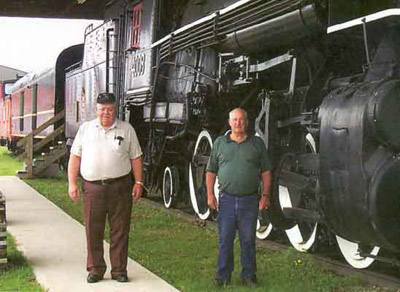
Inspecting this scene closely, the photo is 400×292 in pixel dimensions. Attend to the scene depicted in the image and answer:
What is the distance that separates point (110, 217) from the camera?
18.3 feet

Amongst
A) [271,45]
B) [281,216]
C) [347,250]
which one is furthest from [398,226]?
[271,45]

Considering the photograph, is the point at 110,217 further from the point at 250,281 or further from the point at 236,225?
the point at 250,281

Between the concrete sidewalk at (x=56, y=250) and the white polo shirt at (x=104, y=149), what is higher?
the white polo shirt at (x=104, y=149)

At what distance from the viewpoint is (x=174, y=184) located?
10.4 meters

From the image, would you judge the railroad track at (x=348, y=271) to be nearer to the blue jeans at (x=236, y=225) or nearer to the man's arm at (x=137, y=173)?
the blue jeans at (x=236, y=225)

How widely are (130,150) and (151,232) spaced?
3.35 meters

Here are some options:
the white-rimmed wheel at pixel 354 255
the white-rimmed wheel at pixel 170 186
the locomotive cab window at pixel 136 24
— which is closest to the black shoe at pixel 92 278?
the white-rimmed wheel at pixel 354 255

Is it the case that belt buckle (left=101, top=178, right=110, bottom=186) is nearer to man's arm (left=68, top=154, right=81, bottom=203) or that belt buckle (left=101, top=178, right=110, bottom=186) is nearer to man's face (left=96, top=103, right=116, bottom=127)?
man's arm (left=68, top=154, right=81, bottom=203)

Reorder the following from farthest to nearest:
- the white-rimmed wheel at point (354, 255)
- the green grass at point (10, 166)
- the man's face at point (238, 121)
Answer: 1. the green grass at point (10, 166)
2. the white-rimmed wheel at point (354, 255)
3. the man's face at point (238, 121)

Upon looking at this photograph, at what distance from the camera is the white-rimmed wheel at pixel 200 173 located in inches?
350

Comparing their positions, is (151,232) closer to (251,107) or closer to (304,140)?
(251,107)

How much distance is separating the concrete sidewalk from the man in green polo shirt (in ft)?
1.98

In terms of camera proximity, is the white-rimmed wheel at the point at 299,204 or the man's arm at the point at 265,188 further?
the white-rimmed wheel at the point at 299,204

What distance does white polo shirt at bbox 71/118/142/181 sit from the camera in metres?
5.37
